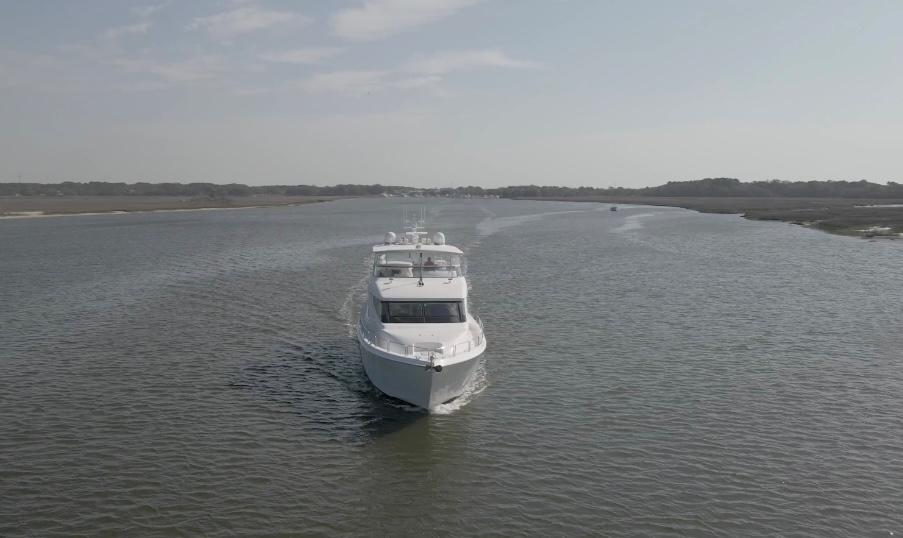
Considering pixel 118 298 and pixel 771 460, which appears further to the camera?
pixel 118 298

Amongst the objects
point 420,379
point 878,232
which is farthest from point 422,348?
point 878,232

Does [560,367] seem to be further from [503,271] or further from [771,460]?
[503,271]

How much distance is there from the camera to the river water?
16.1 m

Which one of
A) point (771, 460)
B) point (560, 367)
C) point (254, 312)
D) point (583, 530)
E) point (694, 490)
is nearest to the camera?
point (583, 530)

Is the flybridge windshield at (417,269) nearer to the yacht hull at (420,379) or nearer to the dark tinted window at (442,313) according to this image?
the dark tinted window at (442,313)

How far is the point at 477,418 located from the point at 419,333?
3.56 meters

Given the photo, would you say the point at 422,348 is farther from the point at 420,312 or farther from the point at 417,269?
the point at 417,269

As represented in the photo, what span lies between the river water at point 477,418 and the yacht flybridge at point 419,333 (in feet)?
3.51

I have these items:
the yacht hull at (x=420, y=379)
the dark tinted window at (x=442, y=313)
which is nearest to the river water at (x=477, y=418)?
the yacht hull at (x=420, y=379)

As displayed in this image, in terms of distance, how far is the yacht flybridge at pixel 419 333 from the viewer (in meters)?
21.5

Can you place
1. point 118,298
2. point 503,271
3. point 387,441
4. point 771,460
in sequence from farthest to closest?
point 503,271, point 118,298, point 387,441, point 771,460

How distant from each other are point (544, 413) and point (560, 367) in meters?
5.00

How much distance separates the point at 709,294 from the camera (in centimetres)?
4250

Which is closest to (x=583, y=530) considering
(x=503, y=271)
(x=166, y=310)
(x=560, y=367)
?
(x=560, y=367)
